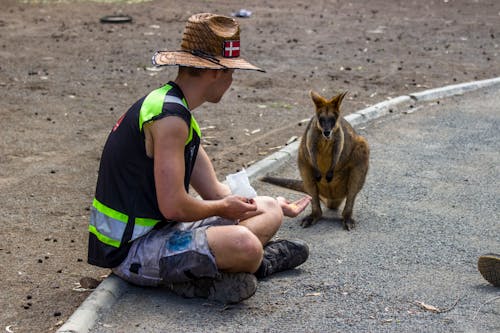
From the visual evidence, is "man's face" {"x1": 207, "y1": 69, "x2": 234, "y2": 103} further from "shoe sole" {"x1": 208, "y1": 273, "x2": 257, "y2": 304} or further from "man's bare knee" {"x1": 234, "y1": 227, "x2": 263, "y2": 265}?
"shoe sole" {"x1": 208, "y1": 273, "x2": 257, "y2": 304}

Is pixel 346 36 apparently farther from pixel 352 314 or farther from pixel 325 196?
pixel 352 314

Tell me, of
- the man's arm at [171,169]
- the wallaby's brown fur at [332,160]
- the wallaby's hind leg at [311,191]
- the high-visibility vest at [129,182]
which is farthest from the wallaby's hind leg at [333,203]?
the man's arm at [171,169]

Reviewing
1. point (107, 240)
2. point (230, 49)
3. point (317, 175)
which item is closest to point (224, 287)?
point (107, 240)

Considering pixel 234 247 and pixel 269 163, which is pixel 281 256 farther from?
pixel 269 163

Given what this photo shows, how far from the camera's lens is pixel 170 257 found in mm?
4859

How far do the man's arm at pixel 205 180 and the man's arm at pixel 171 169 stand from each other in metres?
0.63

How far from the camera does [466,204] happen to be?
22.6ft

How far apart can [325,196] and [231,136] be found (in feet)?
7.48

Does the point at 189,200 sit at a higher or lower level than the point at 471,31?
higher

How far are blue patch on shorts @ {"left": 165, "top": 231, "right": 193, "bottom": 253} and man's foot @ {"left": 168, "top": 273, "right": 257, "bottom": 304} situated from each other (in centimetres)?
22

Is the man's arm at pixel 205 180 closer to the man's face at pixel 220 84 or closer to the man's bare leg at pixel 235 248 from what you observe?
the man's bare leg at pixel 235 248

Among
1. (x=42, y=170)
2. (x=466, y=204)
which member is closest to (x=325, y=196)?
(x=466, y=204)

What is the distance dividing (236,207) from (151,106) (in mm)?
706

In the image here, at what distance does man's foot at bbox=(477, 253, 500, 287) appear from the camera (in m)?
5.09
